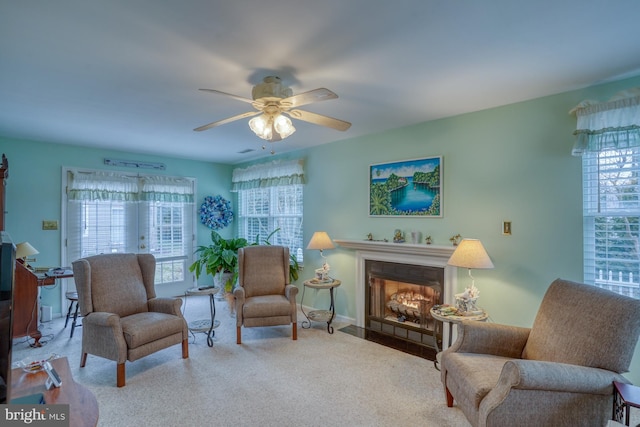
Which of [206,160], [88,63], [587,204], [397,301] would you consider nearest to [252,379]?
[397,301]

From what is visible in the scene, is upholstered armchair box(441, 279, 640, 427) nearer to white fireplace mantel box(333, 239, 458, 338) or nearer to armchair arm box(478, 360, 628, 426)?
armchair arm box(478, 360, 628, 426)

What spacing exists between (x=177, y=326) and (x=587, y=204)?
3741 millimetres

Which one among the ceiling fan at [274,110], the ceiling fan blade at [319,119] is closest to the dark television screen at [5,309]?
the ceiling fan at [274,110]

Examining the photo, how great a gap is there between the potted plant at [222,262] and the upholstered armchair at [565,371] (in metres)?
3.79

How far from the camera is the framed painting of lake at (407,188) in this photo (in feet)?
11.4

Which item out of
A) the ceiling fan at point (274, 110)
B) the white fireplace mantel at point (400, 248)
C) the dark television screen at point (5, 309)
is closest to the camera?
the dark television screen at point (5, 309)

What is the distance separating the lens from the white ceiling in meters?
1.60

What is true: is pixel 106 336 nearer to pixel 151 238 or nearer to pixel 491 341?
pixel 151 238

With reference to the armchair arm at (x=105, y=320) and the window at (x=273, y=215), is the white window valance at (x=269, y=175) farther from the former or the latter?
the armchair arm at (x=105, y=320)

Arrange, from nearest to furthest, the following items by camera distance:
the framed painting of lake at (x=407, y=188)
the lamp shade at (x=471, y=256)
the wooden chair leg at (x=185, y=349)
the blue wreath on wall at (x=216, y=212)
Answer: the lamp shade at (x=471, y=256) < the wooden chair leg at (x=185, y=349) < the framed painting of lake at (x=407, y=188) < the blue wreath on wall at (x=216, y=212)

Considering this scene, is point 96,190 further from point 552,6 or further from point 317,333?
point 552,6

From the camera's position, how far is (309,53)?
6.58 feet

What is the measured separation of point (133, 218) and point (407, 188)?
14.0 feet

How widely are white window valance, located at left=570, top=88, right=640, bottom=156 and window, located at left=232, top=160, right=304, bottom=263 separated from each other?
327 cm
